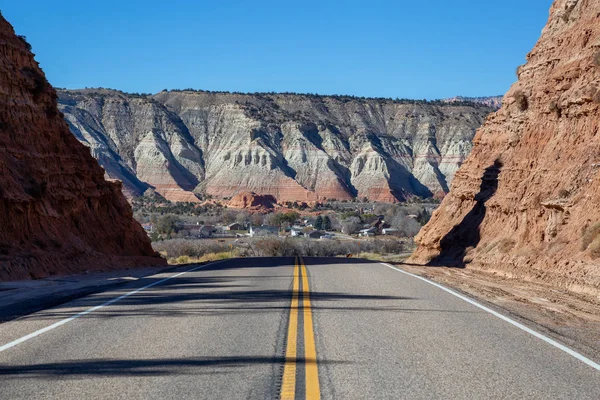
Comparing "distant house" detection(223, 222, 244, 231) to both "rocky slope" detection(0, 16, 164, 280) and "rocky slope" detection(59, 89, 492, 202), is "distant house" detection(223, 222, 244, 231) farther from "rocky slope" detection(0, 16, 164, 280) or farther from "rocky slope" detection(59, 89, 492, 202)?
"rocky slope" detection(0, 16, 164, 280)

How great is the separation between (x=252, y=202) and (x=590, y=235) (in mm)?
88652

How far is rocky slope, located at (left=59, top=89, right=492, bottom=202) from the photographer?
381 feet

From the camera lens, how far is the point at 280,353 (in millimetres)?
8016

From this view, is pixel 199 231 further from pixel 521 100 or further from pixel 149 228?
pixel 521 100

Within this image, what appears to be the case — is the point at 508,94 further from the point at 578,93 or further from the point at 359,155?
the point at 359,155

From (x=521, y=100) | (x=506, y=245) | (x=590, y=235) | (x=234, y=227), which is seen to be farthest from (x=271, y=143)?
(x=590, y=235)

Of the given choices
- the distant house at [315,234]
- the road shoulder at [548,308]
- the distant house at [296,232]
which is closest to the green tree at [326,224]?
the distant house at [296,232]

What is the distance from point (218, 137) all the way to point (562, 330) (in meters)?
118

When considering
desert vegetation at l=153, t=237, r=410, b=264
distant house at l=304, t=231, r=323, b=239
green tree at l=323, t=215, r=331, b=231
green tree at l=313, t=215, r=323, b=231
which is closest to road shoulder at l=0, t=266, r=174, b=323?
desert vegetation at l=153, t=237, r=410, b=264

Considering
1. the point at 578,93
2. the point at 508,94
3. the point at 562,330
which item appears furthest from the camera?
the point at 508,94

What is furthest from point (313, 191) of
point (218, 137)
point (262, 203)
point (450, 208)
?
point (450, 208)

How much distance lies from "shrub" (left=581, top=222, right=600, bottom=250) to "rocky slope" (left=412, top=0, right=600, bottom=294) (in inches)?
1.3

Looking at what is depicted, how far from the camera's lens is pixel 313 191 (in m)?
115

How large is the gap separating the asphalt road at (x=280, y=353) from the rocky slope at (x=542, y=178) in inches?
326
